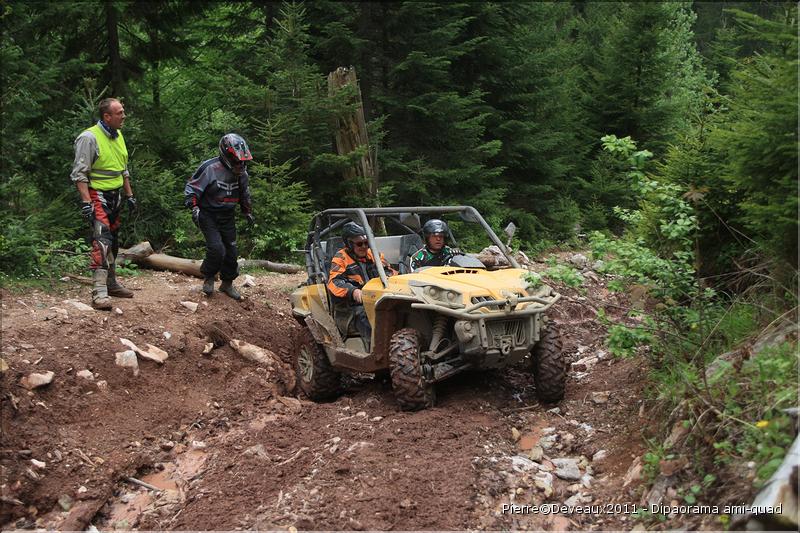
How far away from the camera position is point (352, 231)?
7.13 m

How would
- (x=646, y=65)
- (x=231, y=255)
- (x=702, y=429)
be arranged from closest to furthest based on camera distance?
(x=702, y=429) < (x=231, y=255) < (x=646, y=65)

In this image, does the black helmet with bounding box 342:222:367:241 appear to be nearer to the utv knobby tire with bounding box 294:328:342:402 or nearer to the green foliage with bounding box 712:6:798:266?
the utv knobby tire with bounding box 294:328:342:402

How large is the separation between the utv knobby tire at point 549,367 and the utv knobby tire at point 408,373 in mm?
966

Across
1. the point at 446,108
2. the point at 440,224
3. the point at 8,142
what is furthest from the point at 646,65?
the point at 8,142

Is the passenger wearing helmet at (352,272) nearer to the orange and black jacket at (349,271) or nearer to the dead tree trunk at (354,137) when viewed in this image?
the orange and black jacket at (349,271)

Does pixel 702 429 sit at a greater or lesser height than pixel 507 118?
lesser

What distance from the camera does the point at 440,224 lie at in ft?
24.0

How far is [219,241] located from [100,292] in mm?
1461

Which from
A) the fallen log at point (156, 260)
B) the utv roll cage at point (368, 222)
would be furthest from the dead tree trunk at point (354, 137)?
the utv roll cage at point (368, 222)

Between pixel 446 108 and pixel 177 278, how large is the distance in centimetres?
682

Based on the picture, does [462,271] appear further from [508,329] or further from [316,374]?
A: [316,374]

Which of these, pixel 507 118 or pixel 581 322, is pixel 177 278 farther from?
pixel 507 118

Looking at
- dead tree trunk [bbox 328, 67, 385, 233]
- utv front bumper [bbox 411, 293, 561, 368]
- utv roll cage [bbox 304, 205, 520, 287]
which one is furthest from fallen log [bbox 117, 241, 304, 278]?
utv front bumper [bbox 411, 293, 561, 368]

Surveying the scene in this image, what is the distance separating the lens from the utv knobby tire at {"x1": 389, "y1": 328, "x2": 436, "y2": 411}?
19.7 ft
